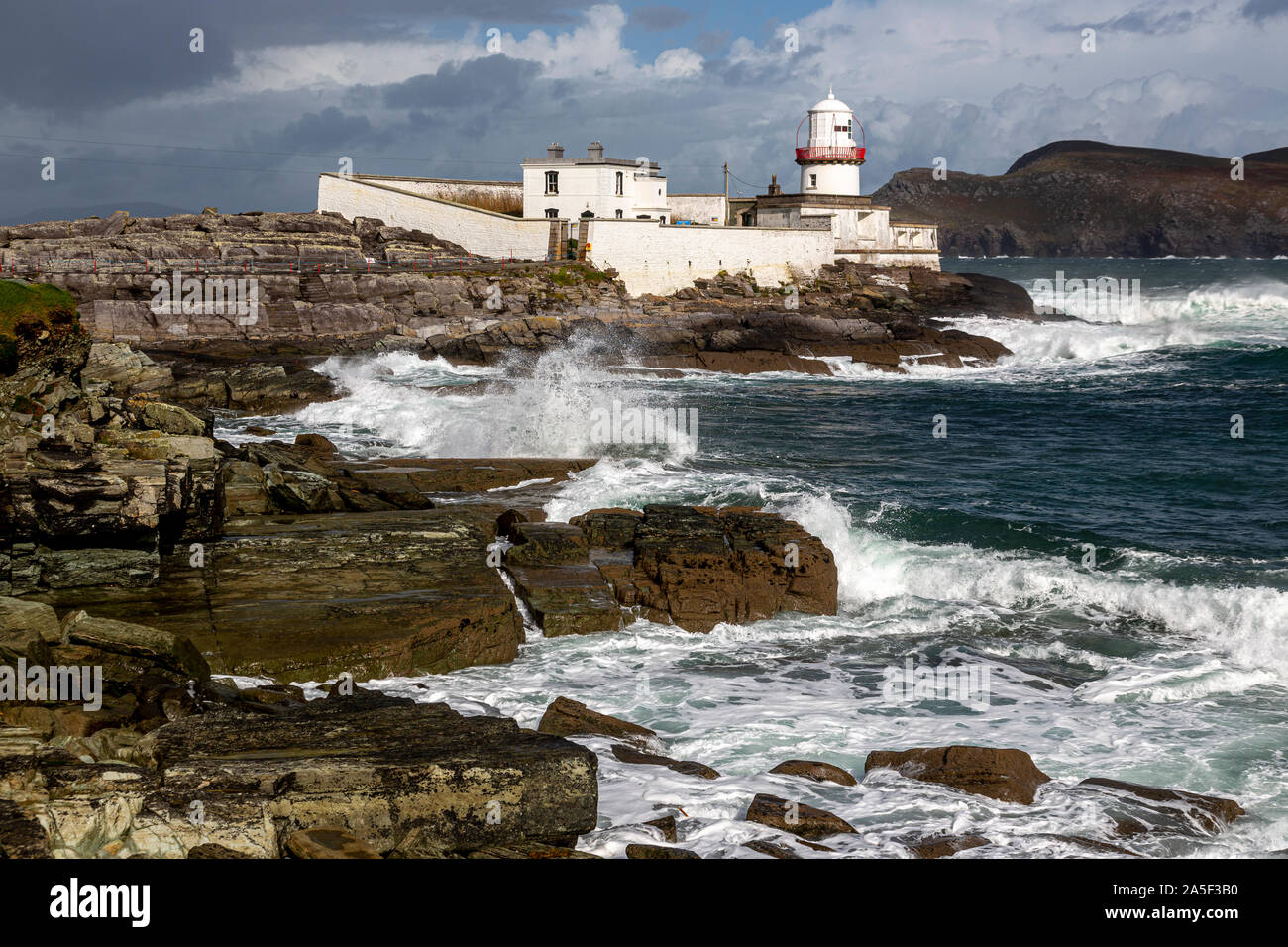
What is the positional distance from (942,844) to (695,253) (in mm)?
42090

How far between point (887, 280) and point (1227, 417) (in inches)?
1052

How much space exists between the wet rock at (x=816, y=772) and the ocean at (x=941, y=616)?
0.43 feet

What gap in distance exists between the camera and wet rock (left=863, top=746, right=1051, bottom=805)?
7.84 metres

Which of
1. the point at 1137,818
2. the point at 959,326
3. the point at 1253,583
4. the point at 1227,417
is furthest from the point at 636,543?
the point at 959,326

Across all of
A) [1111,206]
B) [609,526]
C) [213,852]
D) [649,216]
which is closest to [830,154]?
[649,216]

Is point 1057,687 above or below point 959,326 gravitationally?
below

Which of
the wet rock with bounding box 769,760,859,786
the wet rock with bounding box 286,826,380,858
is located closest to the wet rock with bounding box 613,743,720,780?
the wet rock with bounding box 769,760,859,786

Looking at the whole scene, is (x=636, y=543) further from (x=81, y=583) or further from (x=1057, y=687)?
(x=81, y=583)

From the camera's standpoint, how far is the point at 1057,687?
10.5 meters

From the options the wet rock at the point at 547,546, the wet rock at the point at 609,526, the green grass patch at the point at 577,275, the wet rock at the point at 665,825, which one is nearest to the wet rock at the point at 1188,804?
the wet rock at the point at 665,825

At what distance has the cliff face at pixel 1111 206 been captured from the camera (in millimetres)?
155625

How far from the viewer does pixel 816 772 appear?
814cm

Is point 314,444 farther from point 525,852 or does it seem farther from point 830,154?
point 830,154
